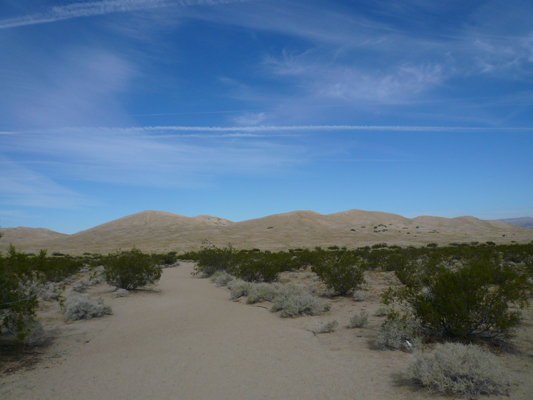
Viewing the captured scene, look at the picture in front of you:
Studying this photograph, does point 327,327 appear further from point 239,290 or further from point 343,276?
point 239,290

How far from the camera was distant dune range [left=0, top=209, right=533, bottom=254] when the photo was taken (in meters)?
62.2

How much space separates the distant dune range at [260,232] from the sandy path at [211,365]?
48898mm

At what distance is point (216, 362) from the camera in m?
6.42

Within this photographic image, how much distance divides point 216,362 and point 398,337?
378 centimetres

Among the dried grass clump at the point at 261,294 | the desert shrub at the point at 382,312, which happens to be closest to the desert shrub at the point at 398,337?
the desert shrub at the point at 382,312

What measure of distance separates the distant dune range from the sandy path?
4890 centimetres

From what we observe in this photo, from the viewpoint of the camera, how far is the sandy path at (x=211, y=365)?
16.8ft

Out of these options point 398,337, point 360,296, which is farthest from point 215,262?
point 398,337

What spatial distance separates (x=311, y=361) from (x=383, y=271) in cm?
1612

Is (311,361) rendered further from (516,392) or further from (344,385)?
(516,392)

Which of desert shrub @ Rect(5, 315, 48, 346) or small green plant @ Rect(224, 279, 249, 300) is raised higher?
desert shrub @ Rect(5, 315, 48, 346)

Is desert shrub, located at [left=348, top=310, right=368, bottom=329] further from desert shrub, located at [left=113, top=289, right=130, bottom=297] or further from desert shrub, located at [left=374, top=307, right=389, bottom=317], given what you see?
desert shrub, located at [left=113, top=289, right=130, bottom=297]

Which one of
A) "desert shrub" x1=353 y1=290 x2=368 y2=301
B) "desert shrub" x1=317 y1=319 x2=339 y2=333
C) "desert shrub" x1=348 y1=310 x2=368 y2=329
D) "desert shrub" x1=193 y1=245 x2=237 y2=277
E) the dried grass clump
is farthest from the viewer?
"desert shrub" x1=193 y1=245 x2=237 y2=277

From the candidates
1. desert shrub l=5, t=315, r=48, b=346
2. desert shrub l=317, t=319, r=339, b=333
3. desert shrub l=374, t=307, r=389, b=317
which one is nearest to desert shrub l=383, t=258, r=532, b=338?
desert shrub l=317, t=319, r=339, b=333
